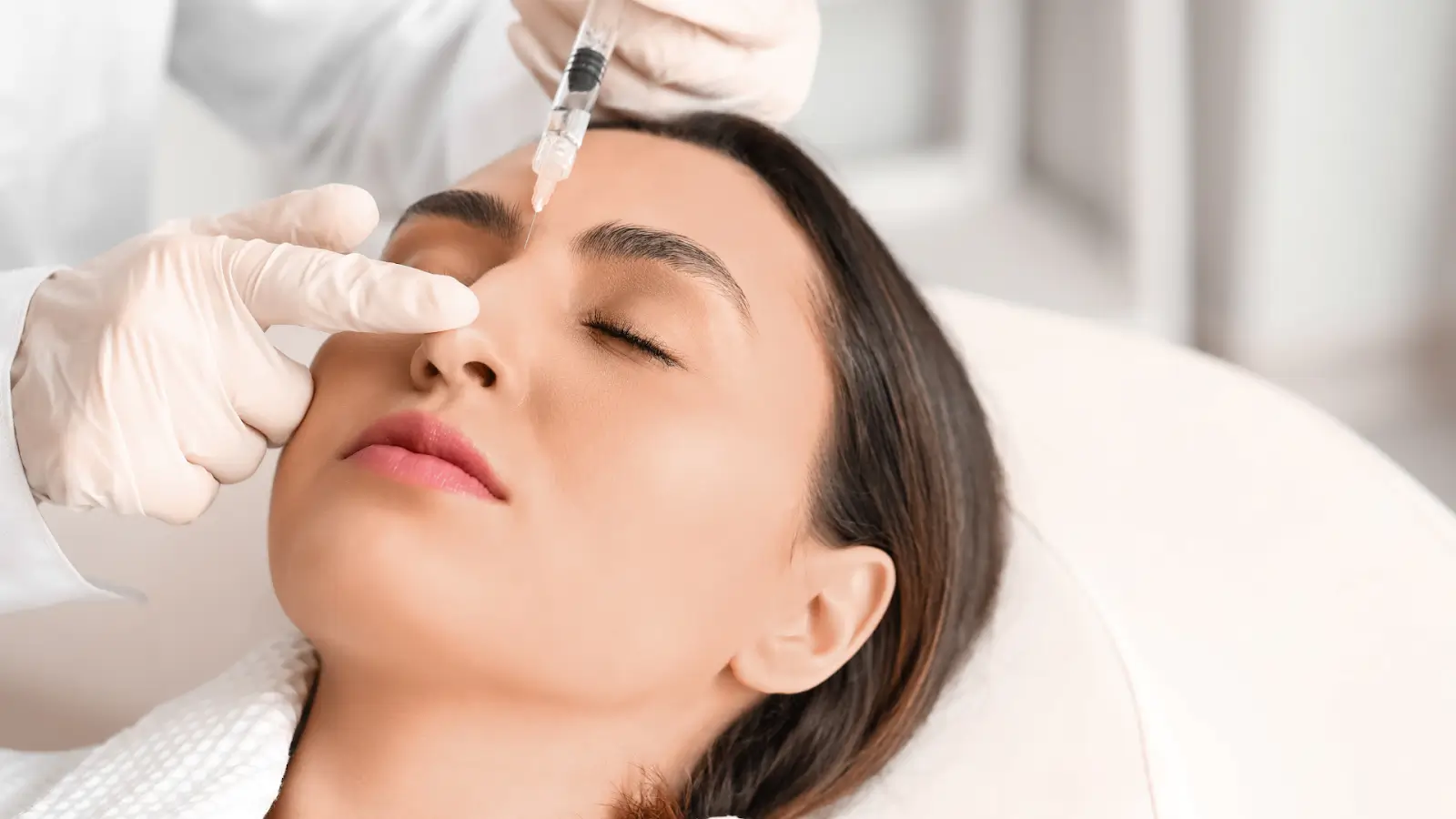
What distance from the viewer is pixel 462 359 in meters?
0.97

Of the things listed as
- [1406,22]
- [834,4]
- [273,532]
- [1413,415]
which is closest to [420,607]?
[273,532]

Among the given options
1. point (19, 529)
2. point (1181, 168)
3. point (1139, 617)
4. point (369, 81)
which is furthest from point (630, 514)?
point (1181, 168)

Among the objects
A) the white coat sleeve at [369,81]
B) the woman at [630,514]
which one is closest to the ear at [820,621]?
the woman at [630,514]

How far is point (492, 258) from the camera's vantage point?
109cm

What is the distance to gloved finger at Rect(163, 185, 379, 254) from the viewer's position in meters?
1.06

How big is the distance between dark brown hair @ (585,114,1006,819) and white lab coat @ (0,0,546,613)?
38cm

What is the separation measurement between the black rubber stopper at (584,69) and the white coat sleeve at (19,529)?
46cm

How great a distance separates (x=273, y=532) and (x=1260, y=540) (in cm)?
97

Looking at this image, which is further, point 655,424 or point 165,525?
point 165,525

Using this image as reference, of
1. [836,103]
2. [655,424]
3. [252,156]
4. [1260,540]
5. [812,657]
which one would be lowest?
[812,657]

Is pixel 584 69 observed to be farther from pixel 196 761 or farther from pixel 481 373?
pixel 196 761

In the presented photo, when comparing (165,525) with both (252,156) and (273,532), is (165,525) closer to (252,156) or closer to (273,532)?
(273,532)

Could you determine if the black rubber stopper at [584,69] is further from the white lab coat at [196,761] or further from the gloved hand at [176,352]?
the white lab coat at [196,761]

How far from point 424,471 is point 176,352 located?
0.22 meters
